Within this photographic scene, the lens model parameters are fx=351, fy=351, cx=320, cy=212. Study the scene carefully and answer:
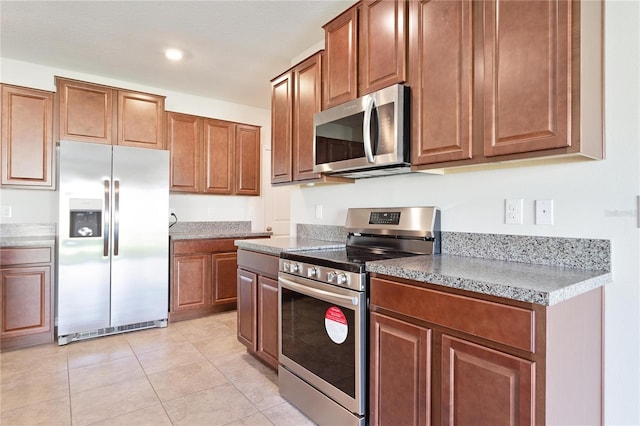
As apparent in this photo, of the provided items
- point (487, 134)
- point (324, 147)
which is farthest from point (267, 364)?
point (487, 134)

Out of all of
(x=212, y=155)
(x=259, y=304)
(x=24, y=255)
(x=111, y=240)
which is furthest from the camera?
(x=212, y=155)

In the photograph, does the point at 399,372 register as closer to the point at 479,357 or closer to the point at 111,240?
the point at 479,357

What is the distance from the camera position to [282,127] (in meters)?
2.86

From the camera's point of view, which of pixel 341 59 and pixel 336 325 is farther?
pixel 341 59

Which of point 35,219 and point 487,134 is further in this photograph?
point 35,219

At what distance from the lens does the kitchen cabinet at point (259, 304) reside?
2348 mm

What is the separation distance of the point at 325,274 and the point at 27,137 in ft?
10.3

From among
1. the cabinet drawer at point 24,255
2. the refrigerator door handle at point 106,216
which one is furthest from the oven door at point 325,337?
the cabinet drawer at point 24,255

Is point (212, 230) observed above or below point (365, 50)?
below

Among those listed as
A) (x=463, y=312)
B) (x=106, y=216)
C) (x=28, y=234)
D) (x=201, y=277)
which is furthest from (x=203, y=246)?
(x=463, y=312)

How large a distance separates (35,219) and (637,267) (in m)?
4.45

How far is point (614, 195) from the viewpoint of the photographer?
141 centimetres

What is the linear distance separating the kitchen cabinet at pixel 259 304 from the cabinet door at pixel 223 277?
117cm

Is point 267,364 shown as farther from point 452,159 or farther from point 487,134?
point 487,134
